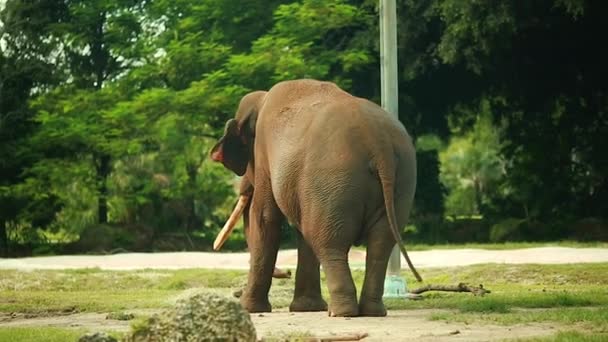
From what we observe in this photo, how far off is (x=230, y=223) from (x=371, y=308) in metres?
2.46

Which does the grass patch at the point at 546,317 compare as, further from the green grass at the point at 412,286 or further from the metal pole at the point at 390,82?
the metal pole at the point at 390,82

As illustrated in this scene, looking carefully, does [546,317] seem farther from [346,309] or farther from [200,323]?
[200,323]

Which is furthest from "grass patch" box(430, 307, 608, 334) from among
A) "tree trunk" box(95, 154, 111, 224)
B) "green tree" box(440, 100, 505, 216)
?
"green tree" box(440, 100, 505, 216)

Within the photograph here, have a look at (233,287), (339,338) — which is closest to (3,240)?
(233,287)

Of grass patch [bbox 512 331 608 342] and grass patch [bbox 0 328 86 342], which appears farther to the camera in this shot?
grass patch [bbox 0 328 86 342]

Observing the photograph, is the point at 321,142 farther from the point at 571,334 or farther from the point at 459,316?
the point at 571,334

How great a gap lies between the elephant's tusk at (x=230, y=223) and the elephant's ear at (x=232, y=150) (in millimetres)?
355

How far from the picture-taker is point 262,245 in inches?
557

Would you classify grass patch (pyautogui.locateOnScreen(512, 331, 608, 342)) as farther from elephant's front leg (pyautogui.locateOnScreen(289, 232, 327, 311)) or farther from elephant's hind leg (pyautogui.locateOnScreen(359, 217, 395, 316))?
elephant's front leg (pyautogui.locateOnScreen(289, 232, 327, 311))

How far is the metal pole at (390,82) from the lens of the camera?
15680 millimetres

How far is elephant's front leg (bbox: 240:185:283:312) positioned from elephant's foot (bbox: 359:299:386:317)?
5.71 ft

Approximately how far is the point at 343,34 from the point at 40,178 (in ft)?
28.9

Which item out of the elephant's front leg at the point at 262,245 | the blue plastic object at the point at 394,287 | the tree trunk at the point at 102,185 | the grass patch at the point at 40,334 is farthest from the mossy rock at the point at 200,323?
the tree trunk at the point at 102,185

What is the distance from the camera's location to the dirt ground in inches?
413
